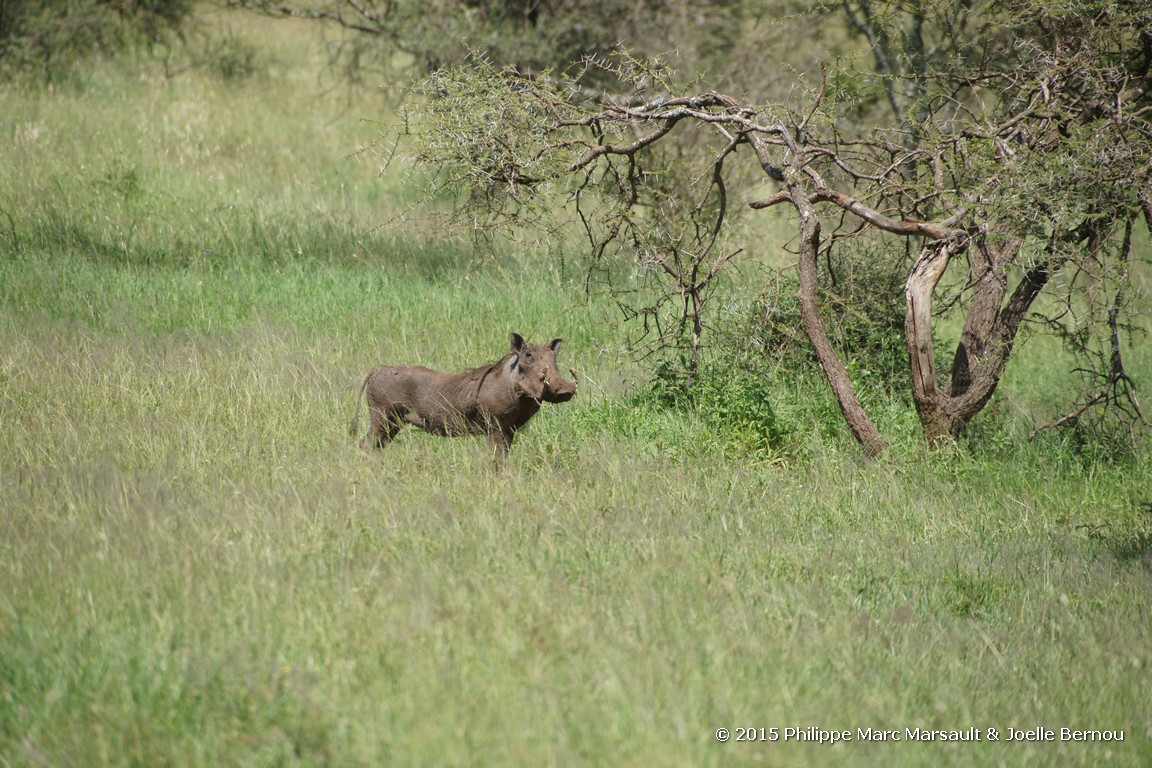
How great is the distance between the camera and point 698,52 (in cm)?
1859

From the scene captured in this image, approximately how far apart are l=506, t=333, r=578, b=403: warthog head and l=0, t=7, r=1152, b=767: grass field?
56cm

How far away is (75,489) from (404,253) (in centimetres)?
726

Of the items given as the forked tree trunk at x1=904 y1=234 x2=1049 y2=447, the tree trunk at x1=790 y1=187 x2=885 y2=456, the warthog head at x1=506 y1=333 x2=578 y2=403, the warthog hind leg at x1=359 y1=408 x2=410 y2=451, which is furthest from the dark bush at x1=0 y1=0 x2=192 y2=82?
the forked tree trunk at x1=904 y1=234 x2=1049 y2=447

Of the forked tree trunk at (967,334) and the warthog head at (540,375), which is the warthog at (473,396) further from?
the forked tree trunk at (967,334)

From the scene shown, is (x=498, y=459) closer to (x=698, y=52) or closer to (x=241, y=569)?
(x=241, y=569)

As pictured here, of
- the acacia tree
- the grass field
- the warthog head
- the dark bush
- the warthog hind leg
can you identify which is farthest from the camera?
the dark bush

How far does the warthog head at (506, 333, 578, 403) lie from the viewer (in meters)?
6.28

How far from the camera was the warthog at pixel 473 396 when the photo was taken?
639 cm

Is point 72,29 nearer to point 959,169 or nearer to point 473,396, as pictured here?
point 473,396

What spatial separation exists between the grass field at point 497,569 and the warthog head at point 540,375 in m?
0.56

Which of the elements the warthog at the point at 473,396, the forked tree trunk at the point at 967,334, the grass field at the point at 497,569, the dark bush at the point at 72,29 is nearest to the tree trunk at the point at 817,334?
the grass field at the point at 497,569

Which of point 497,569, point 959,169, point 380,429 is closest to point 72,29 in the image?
point 380,429

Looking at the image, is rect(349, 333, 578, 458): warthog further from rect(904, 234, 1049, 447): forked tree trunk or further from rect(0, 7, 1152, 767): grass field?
rect(904, 234, 1049, 447): forked tree trunk

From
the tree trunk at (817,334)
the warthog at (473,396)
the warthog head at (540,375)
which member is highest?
the tree trunk at (817,334)
